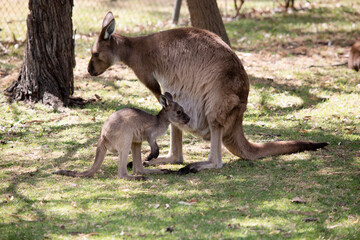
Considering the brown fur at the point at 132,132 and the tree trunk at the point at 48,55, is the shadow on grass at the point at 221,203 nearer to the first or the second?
the brown fur at the point at 132,132

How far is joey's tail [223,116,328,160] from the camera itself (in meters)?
6.15

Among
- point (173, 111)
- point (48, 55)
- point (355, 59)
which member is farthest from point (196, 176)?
point (355, 59)

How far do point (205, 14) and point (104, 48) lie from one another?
11.1ft

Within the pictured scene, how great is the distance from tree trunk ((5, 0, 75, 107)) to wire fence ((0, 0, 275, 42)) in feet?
11.1

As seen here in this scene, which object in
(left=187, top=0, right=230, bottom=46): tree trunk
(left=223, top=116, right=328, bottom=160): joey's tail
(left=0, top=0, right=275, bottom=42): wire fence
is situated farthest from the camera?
(left=0, top=0, right=275, bottom=42): wire fence

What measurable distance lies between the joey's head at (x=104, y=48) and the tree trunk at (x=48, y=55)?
1326mm

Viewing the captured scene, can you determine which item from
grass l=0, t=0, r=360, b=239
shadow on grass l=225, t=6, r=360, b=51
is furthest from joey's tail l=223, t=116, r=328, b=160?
shadow on grass l=225, t=6, r=360, b=51

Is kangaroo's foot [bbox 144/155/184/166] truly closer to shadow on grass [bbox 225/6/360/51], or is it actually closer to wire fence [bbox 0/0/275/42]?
shadow on grass [bbox 225/6/360/51]

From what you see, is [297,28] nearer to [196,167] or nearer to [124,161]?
[196,167]

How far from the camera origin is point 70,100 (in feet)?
27.3

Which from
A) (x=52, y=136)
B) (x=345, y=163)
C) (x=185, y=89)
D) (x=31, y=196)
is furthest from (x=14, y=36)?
(x=345, y=163)

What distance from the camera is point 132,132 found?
5484 millimetres

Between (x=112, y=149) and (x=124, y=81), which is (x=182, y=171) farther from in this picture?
(x=124, y=81)

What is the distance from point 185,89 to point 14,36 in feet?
20.4
